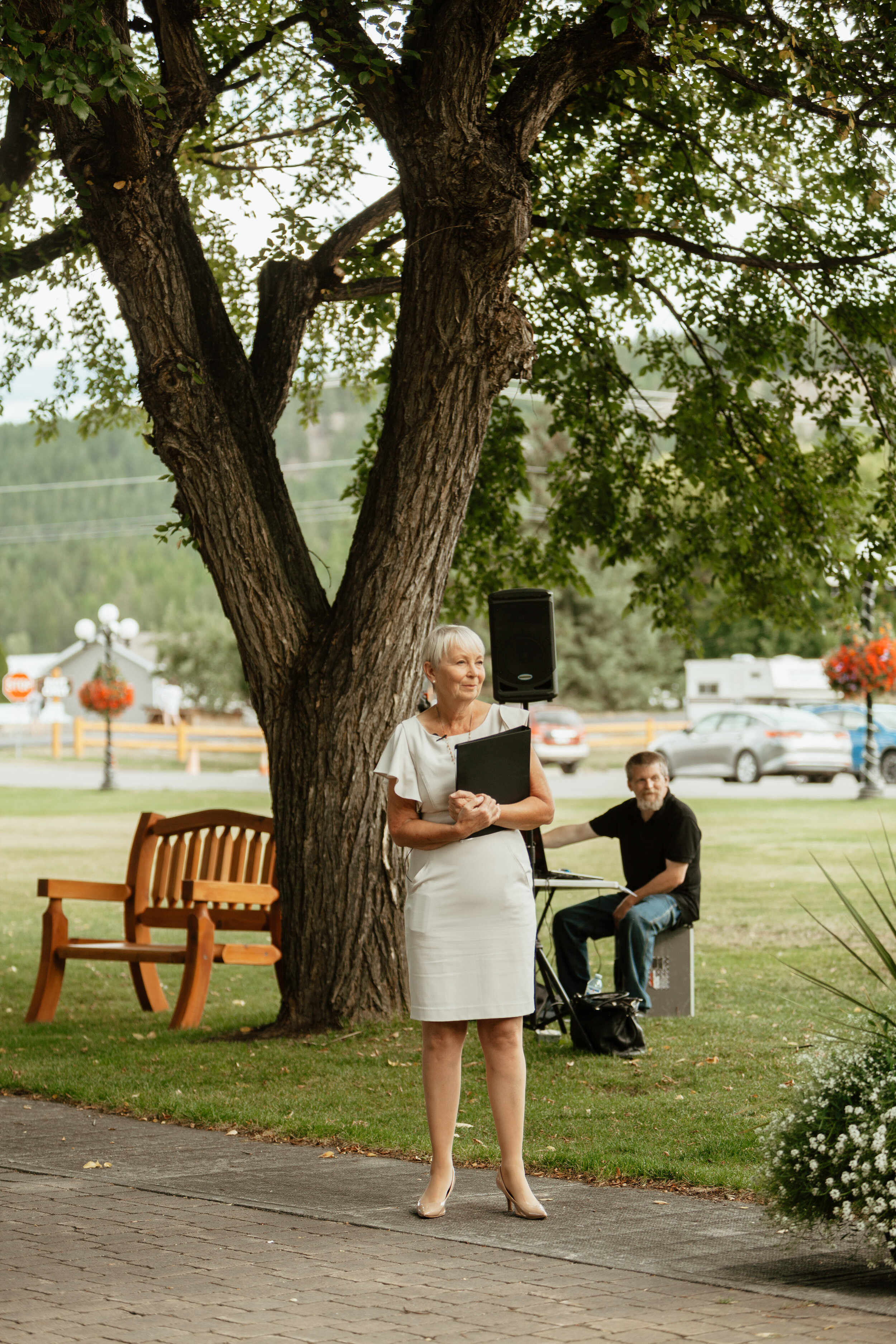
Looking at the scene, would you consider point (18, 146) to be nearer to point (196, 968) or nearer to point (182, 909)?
point (182, 909)

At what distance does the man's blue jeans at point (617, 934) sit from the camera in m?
8.74

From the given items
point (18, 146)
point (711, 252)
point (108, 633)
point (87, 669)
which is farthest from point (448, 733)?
point (87, 669)

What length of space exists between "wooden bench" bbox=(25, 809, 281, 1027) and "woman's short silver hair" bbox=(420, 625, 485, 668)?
4142 mm

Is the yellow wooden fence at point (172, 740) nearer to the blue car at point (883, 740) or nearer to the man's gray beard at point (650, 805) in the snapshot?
the blue car at point (883, 740)

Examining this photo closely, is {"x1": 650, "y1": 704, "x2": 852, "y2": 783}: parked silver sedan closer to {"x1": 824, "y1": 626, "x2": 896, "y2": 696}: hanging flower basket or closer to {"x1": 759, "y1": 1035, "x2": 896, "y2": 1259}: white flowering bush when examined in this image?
{"x1": 824, "y1": 626, "x2": 896, "y2": 696}: hanging flower basket

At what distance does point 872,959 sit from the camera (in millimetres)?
12734

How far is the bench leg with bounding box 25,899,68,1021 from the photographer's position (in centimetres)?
988

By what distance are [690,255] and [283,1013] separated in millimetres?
6850

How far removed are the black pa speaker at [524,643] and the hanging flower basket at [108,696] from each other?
3281 centimetres

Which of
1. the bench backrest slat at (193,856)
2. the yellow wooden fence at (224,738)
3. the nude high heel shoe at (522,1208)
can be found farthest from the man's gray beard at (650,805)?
the yellow wooden fence at (224,738)

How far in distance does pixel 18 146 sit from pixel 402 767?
829 centimetres

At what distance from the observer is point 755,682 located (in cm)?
5050

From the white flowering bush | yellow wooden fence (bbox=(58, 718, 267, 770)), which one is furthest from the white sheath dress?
yellow wooden fence (bbox=(58, 718, 267, 770))

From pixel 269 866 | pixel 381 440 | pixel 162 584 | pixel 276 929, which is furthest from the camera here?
pixel 162 584
